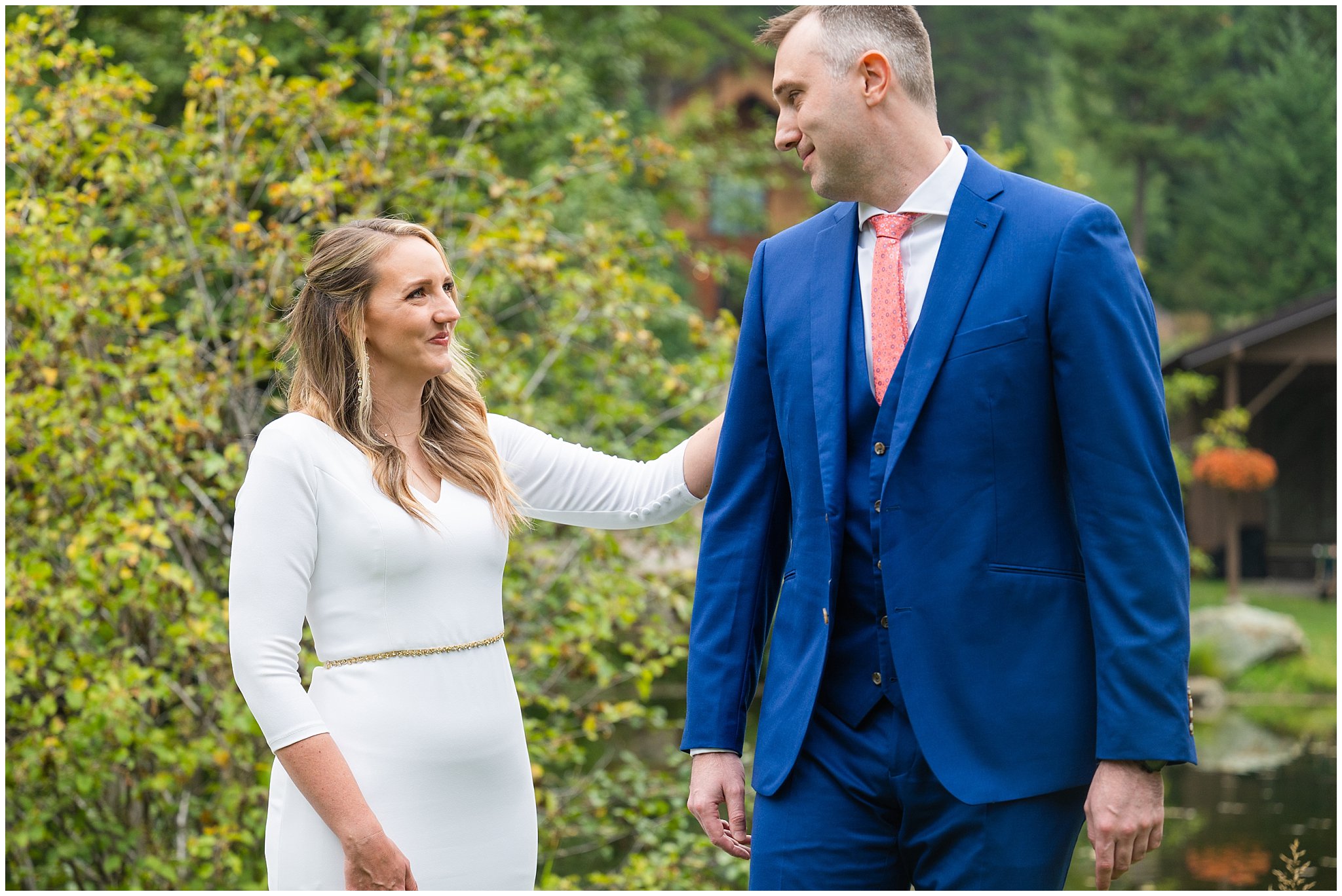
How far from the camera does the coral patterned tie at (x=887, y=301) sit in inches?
84.1

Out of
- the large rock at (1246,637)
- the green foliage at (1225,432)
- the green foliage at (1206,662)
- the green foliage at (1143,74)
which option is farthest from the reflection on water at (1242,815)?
the green foliage at (1143,74)

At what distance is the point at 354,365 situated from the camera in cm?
250

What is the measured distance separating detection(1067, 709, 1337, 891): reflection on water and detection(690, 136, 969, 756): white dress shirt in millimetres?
5389

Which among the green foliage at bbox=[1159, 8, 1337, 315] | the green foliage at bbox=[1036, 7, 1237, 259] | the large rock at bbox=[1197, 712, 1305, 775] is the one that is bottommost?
the large rock at bbox=[1197, 712, 1305, 775]

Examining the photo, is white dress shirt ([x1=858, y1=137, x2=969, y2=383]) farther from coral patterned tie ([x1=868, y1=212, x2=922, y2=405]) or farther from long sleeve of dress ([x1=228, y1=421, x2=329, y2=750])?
long sleeve of dress ([x1=228, y1=421, x2=329, y2=750])

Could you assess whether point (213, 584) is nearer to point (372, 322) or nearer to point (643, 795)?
point (643, 795)

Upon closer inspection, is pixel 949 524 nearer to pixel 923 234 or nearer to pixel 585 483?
pixel 923 234

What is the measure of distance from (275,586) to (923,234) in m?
1.22

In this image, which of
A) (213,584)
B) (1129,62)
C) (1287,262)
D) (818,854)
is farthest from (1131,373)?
(1129,62)

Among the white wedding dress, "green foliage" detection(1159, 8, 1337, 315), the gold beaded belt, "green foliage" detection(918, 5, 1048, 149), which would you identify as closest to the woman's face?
the white wedding dress

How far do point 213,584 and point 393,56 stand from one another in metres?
2.14

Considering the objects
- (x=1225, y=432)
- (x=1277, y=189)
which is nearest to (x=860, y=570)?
(x=1225, y=432)

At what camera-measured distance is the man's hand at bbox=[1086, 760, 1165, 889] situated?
76.0 inches

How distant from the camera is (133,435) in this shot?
4316 millimetres
